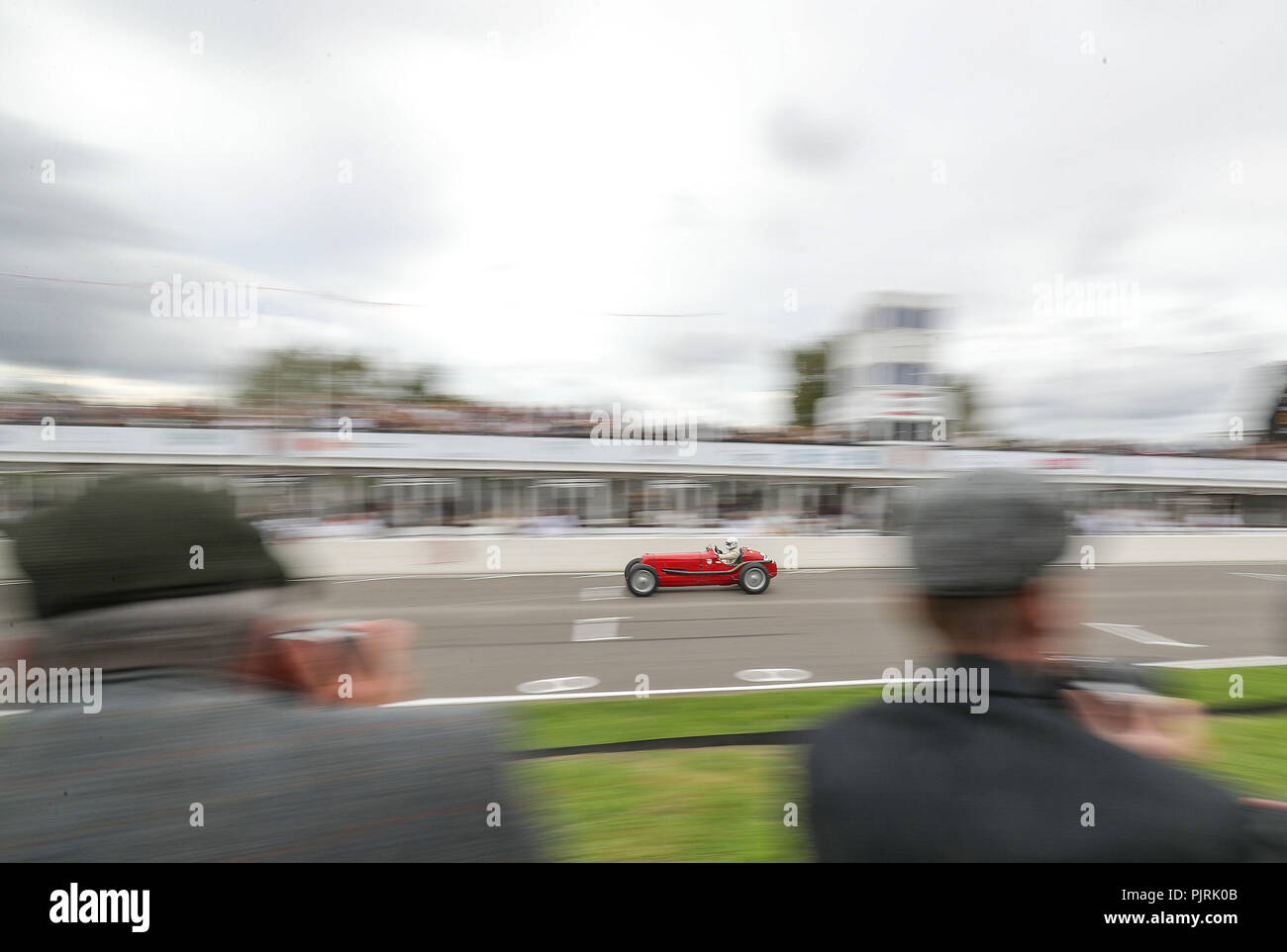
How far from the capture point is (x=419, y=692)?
407 centimetres

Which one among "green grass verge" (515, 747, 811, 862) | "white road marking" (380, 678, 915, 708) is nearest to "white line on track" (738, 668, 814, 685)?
"white road marking" (380, 678, 915, 708)

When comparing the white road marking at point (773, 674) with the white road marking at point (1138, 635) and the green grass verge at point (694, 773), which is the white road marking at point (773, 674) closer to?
the green grass verge at point (694, 773)

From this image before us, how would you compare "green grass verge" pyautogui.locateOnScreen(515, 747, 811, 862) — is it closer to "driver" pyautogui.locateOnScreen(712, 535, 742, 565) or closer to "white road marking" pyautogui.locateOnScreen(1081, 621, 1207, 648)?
"white road marking" pyautogui.locateOnScreen(1081, 621, 1207, 648)

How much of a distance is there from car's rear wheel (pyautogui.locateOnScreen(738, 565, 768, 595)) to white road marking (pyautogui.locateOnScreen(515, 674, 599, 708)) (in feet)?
12.3

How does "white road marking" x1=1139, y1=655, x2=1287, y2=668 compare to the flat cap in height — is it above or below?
below

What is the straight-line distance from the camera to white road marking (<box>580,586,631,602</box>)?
7.50 m

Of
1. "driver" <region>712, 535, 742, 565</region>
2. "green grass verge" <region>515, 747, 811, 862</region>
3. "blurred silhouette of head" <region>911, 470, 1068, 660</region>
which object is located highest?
"blurred silhouette of head" <region>911, 470, 1068, 660</region>

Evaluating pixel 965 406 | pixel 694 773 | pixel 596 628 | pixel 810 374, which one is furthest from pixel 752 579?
pixel 965 406

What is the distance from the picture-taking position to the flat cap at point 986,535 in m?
0.77

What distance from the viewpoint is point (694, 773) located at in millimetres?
2137

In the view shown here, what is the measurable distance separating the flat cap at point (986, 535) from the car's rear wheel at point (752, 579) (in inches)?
274

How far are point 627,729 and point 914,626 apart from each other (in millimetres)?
2053

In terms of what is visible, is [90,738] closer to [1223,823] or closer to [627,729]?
[1223,823]

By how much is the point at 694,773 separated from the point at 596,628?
3857 mm
